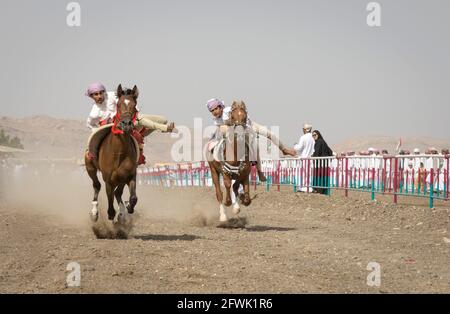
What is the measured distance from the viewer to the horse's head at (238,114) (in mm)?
14359

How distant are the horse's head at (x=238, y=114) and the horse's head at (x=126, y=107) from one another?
98.8 inches

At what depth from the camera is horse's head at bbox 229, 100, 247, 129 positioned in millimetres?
14359

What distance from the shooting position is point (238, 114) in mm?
14359

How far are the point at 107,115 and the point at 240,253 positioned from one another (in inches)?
177

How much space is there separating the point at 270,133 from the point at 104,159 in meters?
3.93

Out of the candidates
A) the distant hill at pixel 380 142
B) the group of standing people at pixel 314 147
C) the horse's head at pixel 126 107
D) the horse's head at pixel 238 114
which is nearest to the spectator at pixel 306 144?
the group of standing people at pixel 314 147

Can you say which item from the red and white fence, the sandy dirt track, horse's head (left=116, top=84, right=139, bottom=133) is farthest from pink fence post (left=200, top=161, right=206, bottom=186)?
horse's head (left=116, top=84, right=139, bottom=133)

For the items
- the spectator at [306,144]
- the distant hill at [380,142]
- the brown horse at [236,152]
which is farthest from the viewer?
the distant hill at [380,142]

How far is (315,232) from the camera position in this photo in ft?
46.2

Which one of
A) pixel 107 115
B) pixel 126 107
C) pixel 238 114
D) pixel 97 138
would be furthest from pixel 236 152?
pixel 126 107

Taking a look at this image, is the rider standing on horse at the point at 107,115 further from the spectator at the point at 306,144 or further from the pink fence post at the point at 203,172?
the pink fence post at the point at 203,172

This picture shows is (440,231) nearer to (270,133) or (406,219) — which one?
(406,219)

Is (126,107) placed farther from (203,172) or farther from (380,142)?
(380,142)
